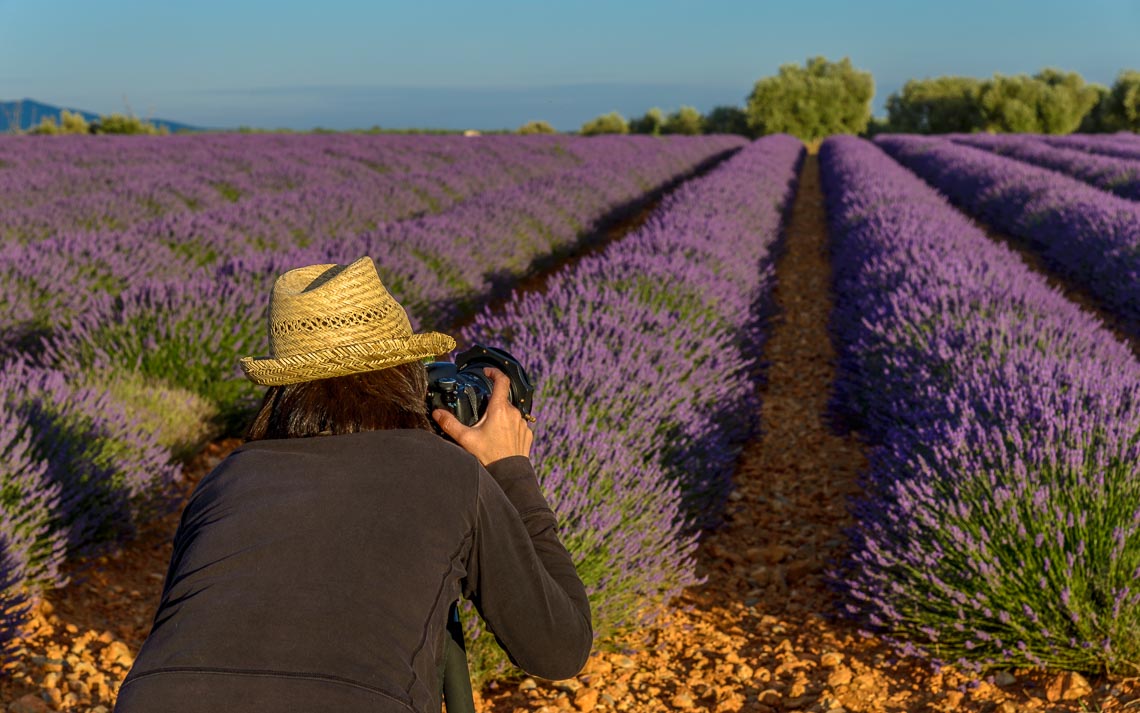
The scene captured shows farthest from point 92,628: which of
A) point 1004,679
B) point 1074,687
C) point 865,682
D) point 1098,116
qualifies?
point 1098,116

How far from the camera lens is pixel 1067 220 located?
398 inches

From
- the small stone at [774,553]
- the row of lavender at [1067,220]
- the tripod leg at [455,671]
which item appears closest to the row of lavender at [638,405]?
the small stone at [774,553]

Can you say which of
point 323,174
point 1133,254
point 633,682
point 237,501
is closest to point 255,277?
point 633,682

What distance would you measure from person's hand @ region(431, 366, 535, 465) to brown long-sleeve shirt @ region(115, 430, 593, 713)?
0.14 metres

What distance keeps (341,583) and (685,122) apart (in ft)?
203

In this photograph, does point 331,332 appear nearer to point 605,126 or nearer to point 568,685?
point 568,685

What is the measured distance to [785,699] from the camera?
2.59 meters

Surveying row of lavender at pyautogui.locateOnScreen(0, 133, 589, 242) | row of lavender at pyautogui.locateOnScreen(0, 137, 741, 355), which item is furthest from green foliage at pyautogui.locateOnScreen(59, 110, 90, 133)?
row of lavender at pyautogui.locateOnScreen(0, 137, 741, 355)

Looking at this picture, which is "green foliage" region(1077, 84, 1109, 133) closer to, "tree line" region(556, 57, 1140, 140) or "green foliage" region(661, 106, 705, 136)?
"tree line" region(556, 57, 1140, 140)

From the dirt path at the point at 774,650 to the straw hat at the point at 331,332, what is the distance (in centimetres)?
159

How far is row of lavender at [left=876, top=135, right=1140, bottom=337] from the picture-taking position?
8.10 m

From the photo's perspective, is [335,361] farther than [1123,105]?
No

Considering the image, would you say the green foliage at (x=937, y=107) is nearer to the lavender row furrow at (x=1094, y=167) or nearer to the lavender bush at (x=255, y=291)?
the lavender row furrow at (x=1094, y=167)

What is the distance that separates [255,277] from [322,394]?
4.52 metres
